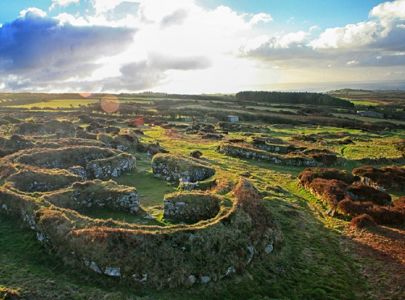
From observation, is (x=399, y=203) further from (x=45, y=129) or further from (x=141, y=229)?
(x=45, y=129)

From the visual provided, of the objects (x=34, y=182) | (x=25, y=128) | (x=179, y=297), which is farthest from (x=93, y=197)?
(x=25, y=128)

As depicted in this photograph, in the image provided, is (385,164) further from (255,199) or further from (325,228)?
(255,199)

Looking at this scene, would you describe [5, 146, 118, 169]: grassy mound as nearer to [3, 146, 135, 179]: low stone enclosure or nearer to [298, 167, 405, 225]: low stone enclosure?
[3, 146, 135, 179]: low stone enclosure

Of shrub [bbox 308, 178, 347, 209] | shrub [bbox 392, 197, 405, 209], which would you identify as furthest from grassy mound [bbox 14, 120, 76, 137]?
shrub [bbox 392, 197, 405, 209]

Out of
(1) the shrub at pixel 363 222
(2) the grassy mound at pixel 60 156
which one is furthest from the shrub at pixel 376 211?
(2) the grassy mound at pixel 60 156

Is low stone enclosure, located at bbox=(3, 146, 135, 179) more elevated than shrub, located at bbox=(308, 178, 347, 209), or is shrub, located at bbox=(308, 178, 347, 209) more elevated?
low stone enclosure, located at bbox=(3, 146, 135, 179)

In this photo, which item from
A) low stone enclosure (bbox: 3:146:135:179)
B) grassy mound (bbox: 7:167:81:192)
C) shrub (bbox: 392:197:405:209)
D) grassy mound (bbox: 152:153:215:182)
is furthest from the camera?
low stone enclosure (bbox: 3:146:135:179)

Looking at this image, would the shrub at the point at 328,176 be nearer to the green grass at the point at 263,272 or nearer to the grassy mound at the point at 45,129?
the green grass at the point at 263,272
